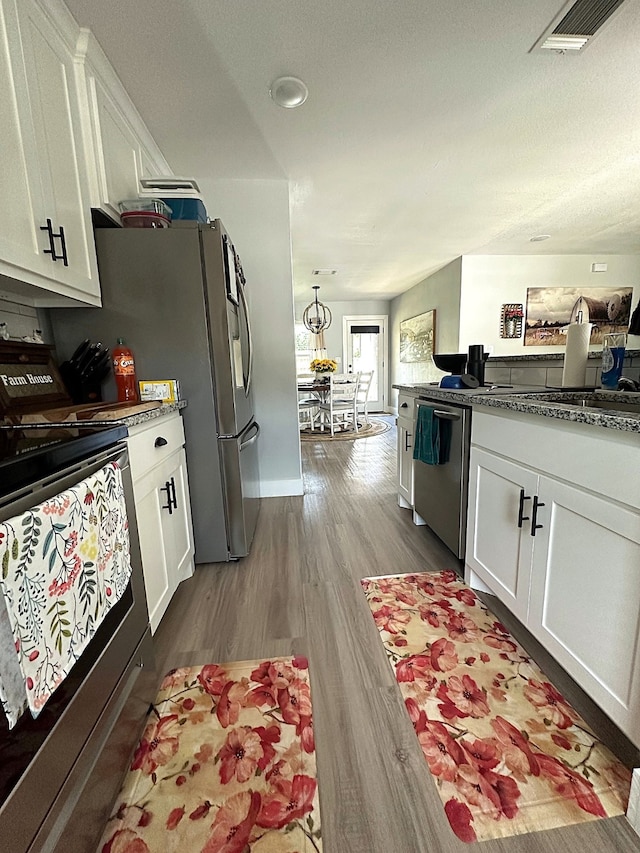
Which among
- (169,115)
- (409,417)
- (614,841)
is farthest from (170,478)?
(169,115)

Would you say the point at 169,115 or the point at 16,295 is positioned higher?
the point at 169,115

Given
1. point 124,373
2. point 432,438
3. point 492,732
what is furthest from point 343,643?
point 124,373

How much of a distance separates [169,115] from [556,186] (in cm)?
293

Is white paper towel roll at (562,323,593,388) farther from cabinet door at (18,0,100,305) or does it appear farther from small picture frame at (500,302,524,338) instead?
small picture frame at (500,302,524,338)

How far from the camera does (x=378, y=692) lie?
1208mm

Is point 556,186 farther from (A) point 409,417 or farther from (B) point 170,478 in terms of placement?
(B) point 170,478

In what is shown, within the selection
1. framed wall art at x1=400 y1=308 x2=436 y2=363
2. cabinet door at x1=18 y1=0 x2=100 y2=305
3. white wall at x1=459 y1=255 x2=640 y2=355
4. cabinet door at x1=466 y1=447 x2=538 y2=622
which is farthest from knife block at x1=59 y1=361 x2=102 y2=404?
framed wall art at x1=400 y1=308 x2=436 y2=363

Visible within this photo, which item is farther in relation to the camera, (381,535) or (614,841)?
(381,535)

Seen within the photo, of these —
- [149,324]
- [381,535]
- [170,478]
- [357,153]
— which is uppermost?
[357,153]

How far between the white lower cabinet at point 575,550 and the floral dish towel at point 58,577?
1233mm

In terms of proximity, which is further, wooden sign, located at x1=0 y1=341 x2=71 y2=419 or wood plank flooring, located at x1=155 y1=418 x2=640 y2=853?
wooden sign, located at x1=0 y1=341 x2=71 y2=419

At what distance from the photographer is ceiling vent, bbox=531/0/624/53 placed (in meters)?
1.39

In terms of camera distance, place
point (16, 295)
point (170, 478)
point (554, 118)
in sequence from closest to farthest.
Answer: point (16, 295)
point (170, 478)
point (554, 118)

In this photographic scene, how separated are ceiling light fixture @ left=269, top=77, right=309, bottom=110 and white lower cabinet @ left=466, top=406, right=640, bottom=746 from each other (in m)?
1.82
